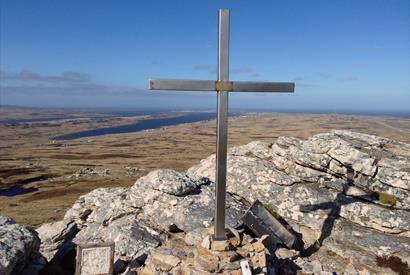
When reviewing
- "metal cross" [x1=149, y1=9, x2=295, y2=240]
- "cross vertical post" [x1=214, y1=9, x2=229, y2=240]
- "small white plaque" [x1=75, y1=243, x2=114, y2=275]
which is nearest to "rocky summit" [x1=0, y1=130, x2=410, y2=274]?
"small white plaque" [x1=75, y1=243, x2=114, y2=275]

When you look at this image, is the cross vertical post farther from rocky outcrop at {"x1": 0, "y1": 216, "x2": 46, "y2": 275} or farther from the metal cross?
rocky outcrop at {"x1": 0, "y1": 216, "x2": 46, "y2": 275}

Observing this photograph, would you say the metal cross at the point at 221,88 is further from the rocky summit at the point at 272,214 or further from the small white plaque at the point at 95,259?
the small white plaque at the point at 95,259

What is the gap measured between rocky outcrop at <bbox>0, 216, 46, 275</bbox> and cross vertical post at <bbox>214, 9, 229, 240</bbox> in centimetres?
616

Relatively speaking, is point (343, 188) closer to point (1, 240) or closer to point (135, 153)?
point (1, 240)

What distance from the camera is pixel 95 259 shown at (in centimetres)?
1112

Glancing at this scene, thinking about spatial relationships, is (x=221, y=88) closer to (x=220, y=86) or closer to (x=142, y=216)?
(x=220, y=86)

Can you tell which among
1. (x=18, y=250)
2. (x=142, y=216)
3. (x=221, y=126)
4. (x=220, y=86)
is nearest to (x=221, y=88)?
(x=220, y=86)

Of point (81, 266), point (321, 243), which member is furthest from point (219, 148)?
point (321, 243)

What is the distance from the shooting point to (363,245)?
13.1 metres

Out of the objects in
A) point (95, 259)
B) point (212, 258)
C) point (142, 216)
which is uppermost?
point (212, 258)

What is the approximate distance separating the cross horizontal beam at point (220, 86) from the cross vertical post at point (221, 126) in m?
0.19

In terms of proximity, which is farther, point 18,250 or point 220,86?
point 18,250

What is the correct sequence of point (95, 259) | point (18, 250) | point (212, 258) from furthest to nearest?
point (95, 259)
point (18, 250)
point (212, 258)

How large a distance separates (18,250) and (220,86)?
8087 mm
